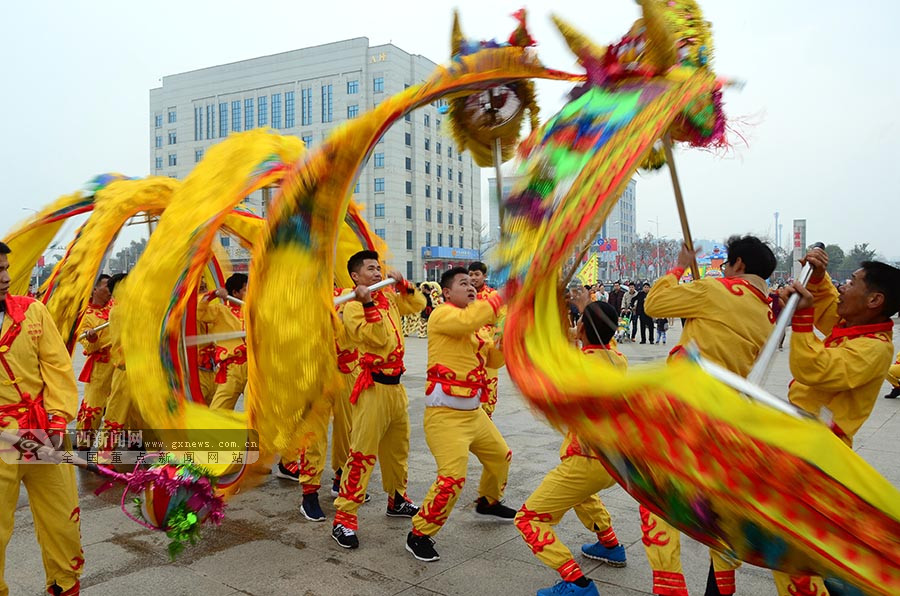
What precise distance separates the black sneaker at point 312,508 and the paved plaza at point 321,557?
50 mm

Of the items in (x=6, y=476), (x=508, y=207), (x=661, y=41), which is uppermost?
(x=661, y=41)

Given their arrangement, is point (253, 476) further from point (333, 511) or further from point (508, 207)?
point (333, 511)

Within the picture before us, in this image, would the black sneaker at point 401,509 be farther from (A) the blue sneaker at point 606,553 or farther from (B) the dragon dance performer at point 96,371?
(B) the dragon dance performer at point 96,371

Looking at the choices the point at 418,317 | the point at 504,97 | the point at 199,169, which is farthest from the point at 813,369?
the point at 418,317

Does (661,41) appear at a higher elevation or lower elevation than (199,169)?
higher

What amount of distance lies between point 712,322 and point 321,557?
2.39m

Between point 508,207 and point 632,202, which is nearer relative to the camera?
point 508,207

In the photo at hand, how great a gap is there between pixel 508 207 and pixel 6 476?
230 cm

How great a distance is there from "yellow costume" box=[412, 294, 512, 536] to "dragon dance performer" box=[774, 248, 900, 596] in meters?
1.41

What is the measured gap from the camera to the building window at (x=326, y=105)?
32656 millimetres

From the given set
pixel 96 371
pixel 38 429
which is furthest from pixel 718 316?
pixel 96 371

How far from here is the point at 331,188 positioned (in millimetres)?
2543

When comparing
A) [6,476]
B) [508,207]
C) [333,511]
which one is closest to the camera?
[508,207]

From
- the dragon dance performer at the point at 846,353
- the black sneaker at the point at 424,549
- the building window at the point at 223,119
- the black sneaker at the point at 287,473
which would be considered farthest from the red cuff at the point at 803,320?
the building window at the point at 223,119
